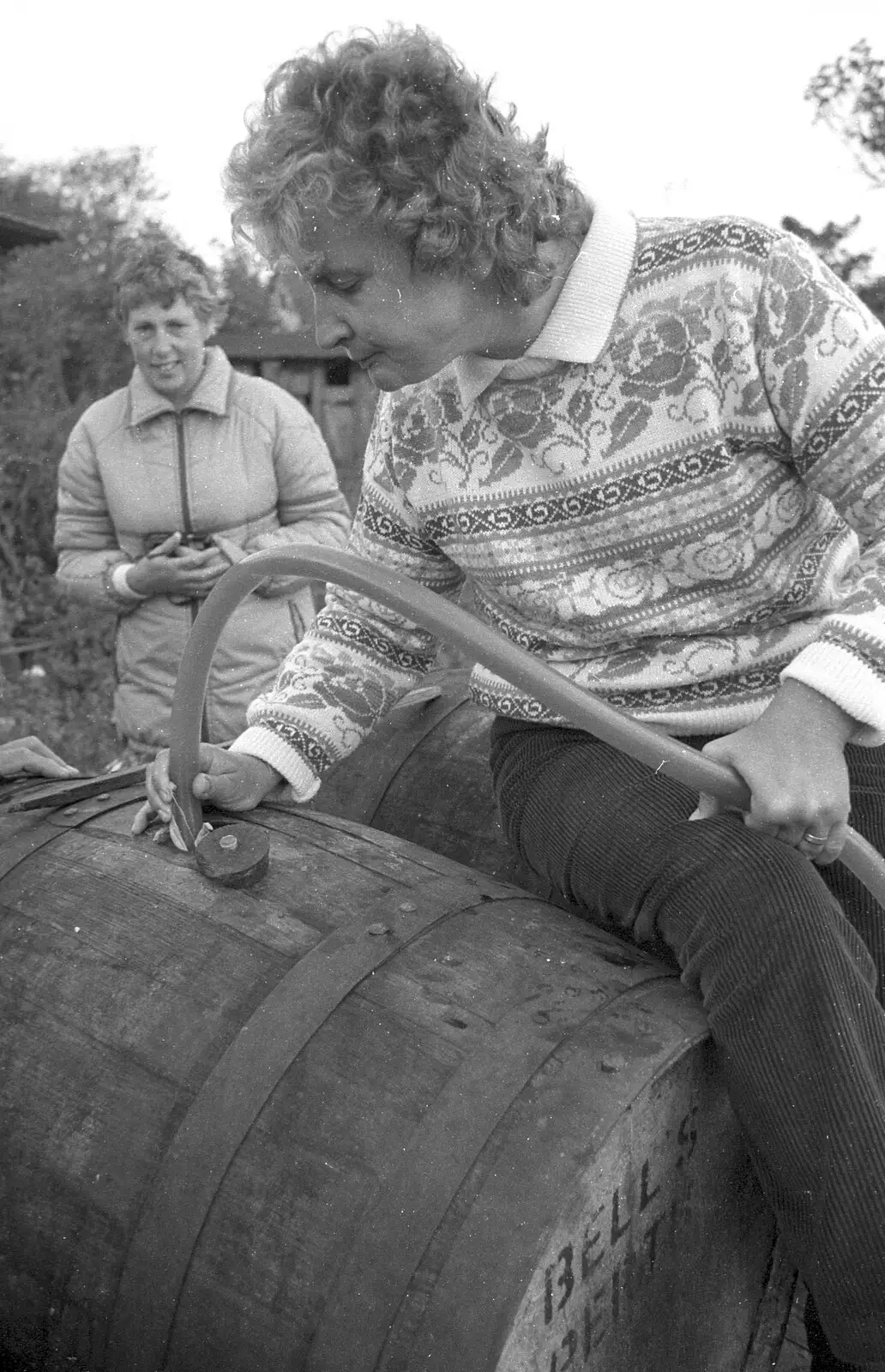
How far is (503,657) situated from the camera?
166cm

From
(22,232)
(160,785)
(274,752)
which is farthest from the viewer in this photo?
(22,232)

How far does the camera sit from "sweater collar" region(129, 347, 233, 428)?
394 centimetres

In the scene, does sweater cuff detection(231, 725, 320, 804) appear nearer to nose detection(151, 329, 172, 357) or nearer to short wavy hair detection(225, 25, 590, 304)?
short wavy hair detection(225, 25, 590, 304)

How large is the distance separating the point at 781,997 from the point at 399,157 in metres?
1.08

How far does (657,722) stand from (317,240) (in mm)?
756

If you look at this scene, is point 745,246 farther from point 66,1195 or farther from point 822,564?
point 66,1195

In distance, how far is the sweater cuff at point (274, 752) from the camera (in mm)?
2195

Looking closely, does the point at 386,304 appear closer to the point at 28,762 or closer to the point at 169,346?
the point at 28,762

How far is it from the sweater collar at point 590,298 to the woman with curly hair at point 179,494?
205 centimetres

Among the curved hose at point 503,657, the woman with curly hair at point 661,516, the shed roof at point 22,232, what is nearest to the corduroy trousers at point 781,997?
the woman with curly hair at point 661,516

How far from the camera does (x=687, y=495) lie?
72.6 inches

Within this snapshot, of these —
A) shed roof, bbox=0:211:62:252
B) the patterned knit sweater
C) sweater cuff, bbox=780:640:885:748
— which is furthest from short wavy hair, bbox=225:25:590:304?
shed roof, bbox=0:211:62:252

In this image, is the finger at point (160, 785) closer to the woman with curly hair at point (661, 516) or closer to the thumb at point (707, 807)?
the woman with curly hair at point (661, 516)

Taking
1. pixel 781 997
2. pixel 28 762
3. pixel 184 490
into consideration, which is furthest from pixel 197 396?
pixel 781 997
